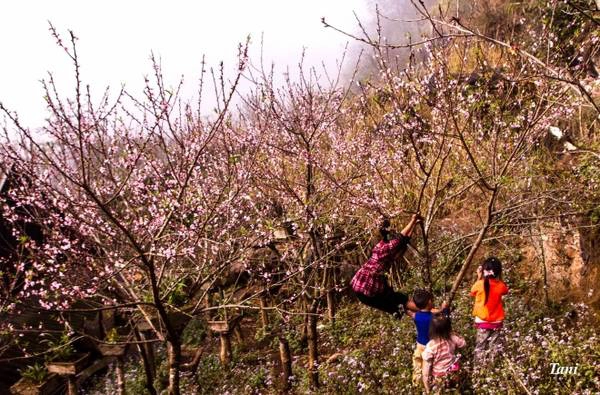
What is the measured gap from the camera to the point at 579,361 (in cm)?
438

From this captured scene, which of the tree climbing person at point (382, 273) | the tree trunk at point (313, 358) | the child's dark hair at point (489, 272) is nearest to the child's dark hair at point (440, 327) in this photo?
the tree climbing person at point (382, 273)

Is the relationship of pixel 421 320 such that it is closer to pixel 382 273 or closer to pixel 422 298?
pixel 422 298

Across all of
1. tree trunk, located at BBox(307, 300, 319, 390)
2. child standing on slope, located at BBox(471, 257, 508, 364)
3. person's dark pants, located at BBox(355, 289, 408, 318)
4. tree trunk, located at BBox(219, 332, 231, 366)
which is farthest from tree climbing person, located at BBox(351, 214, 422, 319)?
tree trunk, located at BBox(219, 332, 231, 366)

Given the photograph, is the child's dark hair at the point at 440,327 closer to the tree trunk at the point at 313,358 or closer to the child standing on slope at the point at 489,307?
the child standing on slope at the point at 489,307

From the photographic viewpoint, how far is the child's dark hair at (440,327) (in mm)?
4555

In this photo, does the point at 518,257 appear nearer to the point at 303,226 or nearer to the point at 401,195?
the point at 401,195

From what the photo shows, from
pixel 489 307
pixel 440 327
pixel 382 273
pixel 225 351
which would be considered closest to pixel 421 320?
pixel 440 327

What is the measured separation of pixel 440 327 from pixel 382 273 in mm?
857

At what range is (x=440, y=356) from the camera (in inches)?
180

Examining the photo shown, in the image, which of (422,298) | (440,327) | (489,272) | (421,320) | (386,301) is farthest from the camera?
(386,301)

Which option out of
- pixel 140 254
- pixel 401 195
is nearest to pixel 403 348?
pixel 401 195

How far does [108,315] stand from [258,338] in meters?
3.31

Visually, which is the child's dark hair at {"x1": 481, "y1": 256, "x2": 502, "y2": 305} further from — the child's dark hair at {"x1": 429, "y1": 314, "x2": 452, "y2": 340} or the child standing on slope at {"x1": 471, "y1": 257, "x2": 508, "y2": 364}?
the child's dark hair at {"x1": 429, "y1": 314, "x2": 452, "y2": 340}

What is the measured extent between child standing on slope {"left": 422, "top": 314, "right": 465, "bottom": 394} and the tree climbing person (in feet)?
1.06
